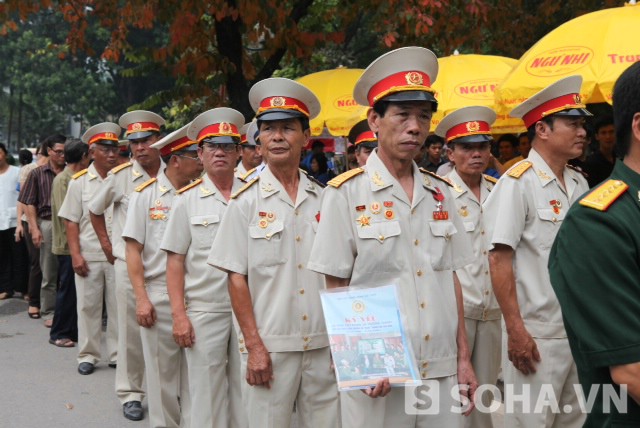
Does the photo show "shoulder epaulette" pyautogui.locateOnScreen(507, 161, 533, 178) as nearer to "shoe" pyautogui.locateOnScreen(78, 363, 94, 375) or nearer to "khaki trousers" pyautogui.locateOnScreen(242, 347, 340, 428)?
"khaki trousers" pyautogui.locateOnScreen(242, 347, 340, 428)

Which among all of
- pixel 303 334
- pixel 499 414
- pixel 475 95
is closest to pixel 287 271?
pixel 303 334

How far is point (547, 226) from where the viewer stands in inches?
190

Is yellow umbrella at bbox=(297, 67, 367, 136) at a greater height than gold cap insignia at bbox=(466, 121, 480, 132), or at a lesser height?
greater

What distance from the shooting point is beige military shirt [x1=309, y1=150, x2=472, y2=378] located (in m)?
3.75

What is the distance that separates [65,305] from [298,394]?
6325 millimetres

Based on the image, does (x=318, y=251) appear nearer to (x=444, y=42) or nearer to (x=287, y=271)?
Answer: (x=287, y=271)

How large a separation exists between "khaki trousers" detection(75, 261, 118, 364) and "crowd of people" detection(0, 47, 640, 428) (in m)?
1.43

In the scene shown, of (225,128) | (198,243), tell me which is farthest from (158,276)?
(225,128)

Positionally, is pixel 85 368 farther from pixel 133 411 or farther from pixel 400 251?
pixel 400 251

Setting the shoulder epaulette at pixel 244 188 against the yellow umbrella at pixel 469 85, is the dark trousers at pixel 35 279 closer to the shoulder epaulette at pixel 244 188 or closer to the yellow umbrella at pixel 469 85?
the yellow umbrella at pixel 469 85

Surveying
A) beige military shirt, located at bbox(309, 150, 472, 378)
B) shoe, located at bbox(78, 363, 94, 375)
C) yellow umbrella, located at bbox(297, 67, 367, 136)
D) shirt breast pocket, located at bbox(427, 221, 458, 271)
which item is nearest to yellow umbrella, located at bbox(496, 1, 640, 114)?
shirt breast pocket, located at bbox(427, 221, 458, 271)

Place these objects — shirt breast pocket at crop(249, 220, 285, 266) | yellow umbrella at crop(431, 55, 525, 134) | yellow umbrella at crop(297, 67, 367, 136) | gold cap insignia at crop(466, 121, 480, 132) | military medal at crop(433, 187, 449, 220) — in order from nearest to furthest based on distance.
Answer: military medal at crop(433, 187, 449, 220) → shirt breast pocket at crop(249, 220, 285, 266) → gold cap insignia at crop(466, 121, 480, 132) → yellow umbrella at crop(431, 55, 525, 134) → yellow umbrella at crop(297, 67, 367, 136)

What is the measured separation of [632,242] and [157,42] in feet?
135

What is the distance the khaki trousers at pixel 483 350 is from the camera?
5.80m
